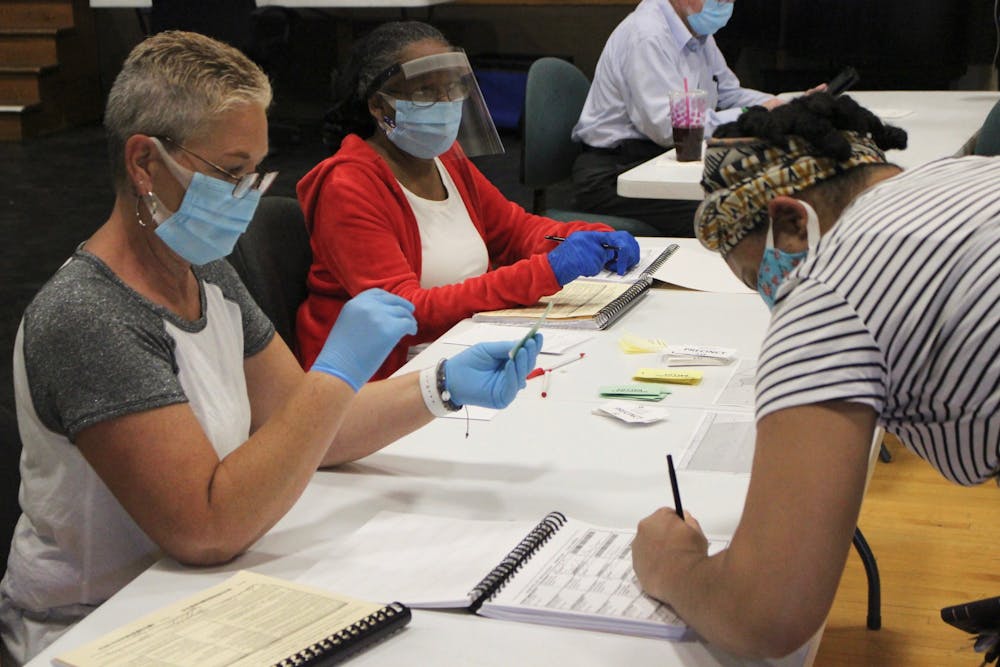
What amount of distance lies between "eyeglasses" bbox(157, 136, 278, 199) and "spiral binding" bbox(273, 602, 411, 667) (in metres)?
0.61

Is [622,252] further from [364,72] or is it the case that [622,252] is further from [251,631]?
[251,631]

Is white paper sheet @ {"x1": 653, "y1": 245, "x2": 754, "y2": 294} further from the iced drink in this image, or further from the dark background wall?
the dark background wall

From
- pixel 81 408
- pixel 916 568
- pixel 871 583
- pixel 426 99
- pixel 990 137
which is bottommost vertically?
pixel 916 568

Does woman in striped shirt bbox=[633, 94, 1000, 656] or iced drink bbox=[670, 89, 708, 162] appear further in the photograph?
iced drink bbox=[670, 89, 708, 162]

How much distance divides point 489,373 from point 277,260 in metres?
0.85

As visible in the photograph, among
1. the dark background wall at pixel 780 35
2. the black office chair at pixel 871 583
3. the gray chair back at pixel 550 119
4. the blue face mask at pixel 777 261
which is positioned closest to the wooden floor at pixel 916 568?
the black office chair at pixel 871 583

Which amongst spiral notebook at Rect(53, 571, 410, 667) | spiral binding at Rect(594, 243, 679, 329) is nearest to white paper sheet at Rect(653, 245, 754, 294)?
spiral binding at Rect(594, 243, 679, 329)

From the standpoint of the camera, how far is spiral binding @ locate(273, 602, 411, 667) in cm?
106

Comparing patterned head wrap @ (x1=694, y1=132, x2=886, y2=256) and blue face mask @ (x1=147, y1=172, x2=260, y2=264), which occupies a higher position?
patterned head wrap @ (x1=694, y1=132, x2=886, y2=256)

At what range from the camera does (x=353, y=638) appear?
1.10 m

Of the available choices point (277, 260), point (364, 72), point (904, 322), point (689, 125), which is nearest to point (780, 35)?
point (689, 125)

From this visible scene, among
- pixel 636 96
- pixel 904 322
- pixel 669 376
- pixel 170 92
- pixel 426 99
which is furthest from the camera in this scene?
pixel 636 96

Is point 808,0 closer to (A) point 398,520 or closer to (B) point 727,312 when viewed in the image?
(B) point 727,312

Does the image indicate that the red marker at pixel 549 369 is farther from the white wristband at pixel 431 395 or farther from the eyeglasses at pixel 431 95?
the eyeglasses at pixel 431 95
